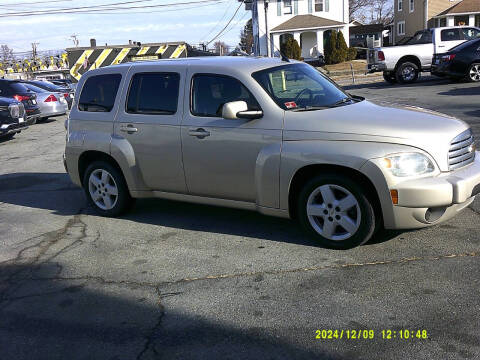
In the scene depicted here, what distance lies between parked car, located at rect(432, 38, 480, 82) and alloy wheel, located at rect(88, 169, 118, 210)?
15.9 m

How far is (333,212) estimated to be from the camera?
4598 millimetres

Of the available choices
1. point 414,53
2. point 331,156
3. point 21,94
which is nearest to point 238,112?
point 331,156

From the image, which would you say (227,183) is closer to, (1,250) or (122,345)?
(122,345)

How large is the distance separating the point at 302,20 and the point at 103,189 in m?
42.7

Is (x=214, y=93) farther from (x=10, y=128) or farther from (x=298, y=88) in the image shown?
(x=10, y=128)

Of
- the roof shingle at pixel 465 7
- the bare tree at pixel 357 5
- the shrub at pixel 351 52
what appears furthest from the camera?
the bare tree at pixel 357 5

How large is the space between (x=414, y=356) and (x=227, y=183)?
2636mm

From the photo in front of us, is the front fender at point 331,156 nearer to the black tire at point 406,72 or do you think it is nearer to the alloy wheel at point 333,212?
the alloy wheel at point 333,212

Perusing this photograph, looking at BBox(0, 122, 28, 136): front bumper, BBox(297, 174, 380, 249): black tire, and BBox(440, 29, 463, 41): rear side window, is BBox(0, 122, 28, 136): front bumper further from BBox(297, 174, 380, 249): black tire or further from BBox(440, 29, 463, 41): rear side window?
BBox(440, 29, 463, 41): rear side window

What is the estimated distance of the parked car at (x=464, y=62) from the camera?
1825cm

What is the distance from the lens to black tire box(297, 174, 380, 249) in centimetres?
442

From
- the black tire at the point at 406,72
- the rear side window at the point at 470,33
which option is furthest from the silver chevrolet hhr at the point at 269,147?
the rear side window at the point at 470,33

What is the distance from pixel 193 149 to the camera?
529 cm

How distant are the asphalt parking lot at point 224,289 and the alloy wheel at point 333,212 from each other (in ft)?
0.69
